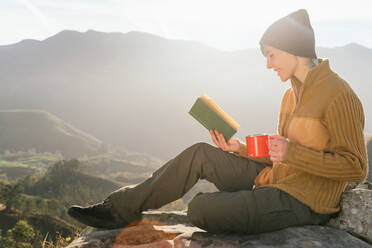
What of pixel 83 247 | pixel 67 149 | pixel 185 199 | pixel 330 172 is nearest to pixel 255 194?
pixel 330 172

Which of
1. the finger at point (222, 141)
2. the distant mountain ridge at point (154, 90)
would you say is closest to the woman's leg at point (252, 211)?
the finger at point (222, 141)

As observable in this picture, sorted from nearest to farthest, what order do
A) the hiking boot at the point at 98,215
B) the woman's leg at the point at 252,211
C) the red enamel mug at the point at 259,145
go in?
1. the woman's leg at the point at 252,211
2. the red enamel mug at the point at 259,145
3. the hiking boot at the point at 98,215

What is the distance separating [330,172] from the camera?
95.4 inches

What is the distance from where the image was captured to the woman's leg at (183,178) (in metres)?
2.98

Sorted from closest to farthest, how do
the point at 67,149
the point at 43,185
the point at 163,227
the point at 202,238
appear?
the point at 202,238
the point at 163,227
the point at 43,185
the point at 67,149

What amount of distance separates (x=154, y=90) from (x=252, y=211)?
531 feet

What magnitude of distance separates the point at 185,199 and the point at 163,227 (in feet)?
170

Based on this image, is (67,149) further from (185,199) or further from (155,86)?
(155,86)

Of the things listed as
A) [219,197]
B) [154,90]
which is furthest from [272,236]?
[154,90]

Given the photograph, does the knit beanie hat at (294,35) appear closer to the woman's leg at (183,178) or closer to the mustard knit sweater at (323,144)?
the mustard knit sweater at (323,144)

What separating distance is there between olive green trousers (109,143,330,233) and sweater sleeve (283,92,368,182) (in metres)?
0.33

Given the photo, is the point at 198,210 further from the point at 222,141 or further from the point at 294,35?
the point at 294,35

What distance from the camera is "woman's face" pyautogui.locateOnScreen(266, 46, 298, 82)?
109 inches

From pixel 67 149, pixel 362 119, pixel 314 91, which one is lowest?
pixel 67 149
